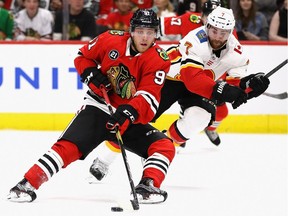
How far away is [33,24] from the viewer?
7648mm

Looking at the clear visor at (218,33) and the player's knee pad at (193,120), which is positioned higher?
the clear visor at (218,33)

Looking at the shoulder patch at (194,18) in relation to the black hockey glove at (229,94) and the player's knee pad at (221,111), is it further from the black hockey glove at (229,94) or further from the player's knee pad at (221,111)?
the black hockey glove at (229,94)

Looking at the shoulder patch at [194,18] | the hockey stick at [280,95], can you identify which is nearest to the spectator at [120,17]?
the hockey stick at [280,95]

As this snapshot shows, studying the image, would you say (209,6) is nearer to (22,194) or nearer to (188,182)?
(188,182)

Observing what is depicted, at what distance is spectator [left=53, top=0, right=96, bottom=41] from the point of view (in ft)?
25.0

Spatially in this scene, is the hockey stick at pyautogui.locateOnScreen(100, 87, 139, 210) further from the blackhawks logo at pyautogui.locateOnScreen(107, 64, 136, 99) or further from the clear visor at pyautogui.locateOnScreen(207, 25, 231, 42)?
the clear visor at pyautogui.locateOnScreen(207, 25, 231, 42)

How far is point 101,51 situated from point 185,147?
7.81 feet

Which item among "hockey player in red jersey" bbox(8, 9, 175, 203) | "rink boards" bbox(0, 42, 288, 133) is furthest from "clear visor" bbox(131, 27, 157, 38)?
"rink boards" bbox(0, 42, 288, 133)

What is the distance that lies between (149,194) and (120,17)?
3488mm

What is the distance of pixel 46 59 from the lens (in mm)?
7547

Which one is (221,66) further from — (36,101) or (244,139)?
(36,101)

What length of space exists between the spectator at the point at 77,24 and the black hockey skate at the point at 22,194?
3.43 metres

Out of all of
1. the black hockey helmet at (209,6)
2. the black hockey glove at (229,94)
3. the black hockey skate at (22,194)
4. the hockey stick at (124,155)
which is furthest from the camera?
the black hockey helmet at (209,6)

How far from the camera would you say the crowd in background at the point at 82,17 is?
761 cm
